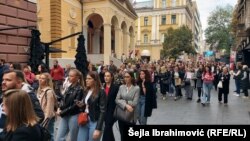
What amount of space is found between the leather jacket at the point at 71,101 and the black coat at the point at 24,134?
2448 millimetres

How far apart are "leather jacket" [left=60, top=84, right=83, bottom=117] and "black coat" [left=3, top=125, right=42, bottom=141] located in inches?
96.4

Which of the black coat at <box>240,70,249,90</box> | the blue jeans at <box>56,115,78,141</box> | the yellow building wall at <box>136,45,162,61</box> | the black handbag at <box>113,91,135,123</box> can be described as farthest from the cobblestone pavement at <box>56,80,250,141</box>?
the yellow building wall at <box>136,45,162,61</box>

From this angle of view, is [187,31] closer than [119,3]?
No

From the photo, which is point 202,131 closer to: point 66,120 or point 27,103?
point 27,103

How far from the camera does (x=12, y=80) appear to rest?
431 cm

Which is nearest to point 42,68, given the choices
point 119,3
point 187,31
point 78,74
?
point 78,74

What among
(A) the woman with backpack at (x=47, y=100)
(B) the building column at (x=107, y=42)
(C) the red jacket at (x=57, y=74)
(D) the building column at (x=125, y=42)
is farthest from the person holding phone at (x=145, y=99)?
(D) the building column at (x=125, y=42)

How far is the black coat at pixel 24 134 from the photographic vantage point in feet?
9.52

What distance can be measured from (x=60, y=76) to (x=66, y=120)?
8.40 meters

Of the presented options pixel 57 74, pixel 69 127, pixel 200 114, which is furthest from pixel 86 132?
pixel 57 74

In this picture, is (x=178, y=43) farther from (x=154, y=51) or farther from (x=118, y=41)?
(x=154, y=51)

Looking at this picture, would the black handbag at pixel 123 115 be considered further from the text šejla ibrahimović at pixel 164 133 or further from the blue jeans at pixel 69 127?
the text šejla ibrahimović at pixel 164 133

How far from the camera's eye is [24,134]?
9.55ft

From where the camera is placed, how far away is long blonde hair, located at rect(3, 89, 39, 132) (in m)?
3.00
